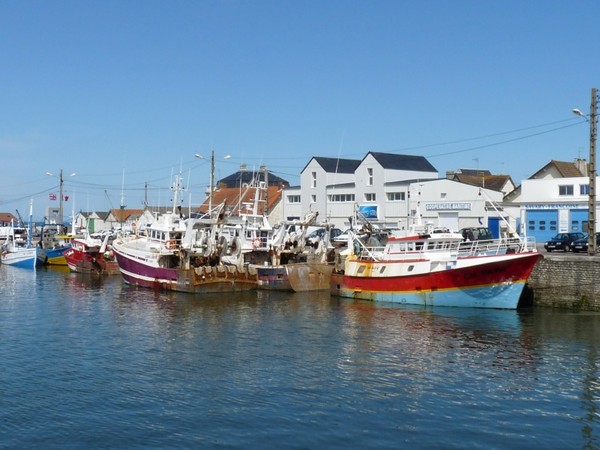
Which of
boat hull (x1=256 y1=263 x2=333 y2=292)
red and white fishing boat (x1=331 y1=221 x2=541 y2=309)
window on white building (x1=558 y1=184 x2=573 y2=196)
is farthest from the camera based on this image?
window on white building (x1=558 y1=184 x2=573 y2=196)

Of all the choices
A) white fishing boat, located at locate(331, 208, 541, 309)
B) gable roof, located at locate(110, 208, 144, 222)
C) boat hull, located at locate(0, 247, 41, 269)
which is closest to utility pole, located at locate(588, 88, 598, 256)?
white fishing boat, located at locate(331, 208, 541, 309)

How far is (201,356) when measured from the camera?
78.8ft

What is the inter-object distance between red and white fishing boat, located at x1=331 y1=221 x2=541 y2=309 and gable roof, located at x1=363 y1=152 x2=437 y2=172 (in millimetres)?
32514

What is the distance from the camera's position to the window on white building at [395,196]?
224 feet

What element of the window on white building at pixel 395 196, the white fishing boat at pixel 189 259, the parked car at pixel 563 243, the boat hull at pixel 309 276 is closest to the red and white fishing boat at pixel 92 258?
the white fishing boat at pixel 189 259

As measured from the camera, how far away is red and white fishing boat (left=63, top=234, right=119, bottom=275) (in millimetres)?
56656

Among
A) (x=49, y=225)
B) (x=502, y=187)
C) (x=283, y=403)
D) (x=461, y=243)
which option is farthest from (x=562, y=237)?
(x=49, y=225)

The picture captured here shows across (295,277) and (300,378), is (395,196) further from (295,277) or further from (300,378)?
(300,378)

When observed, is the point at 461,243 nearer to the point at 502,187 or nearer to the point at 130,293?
the point at 130,293

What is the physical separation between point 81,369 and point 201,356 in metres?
3.83

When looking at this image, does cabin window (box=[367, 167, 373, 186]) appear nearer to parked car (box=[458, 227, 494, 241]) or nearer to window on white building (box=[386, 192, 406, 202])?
window on white building (box=[386, 192, 406, 202])

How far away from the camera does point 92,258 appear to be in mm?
57250

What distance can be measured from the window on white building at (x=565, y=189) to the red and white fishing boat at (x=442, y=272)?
24349 mm

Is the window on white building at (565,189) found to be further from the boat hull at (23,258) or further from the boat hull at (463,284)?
the boat hull at (23,258)
